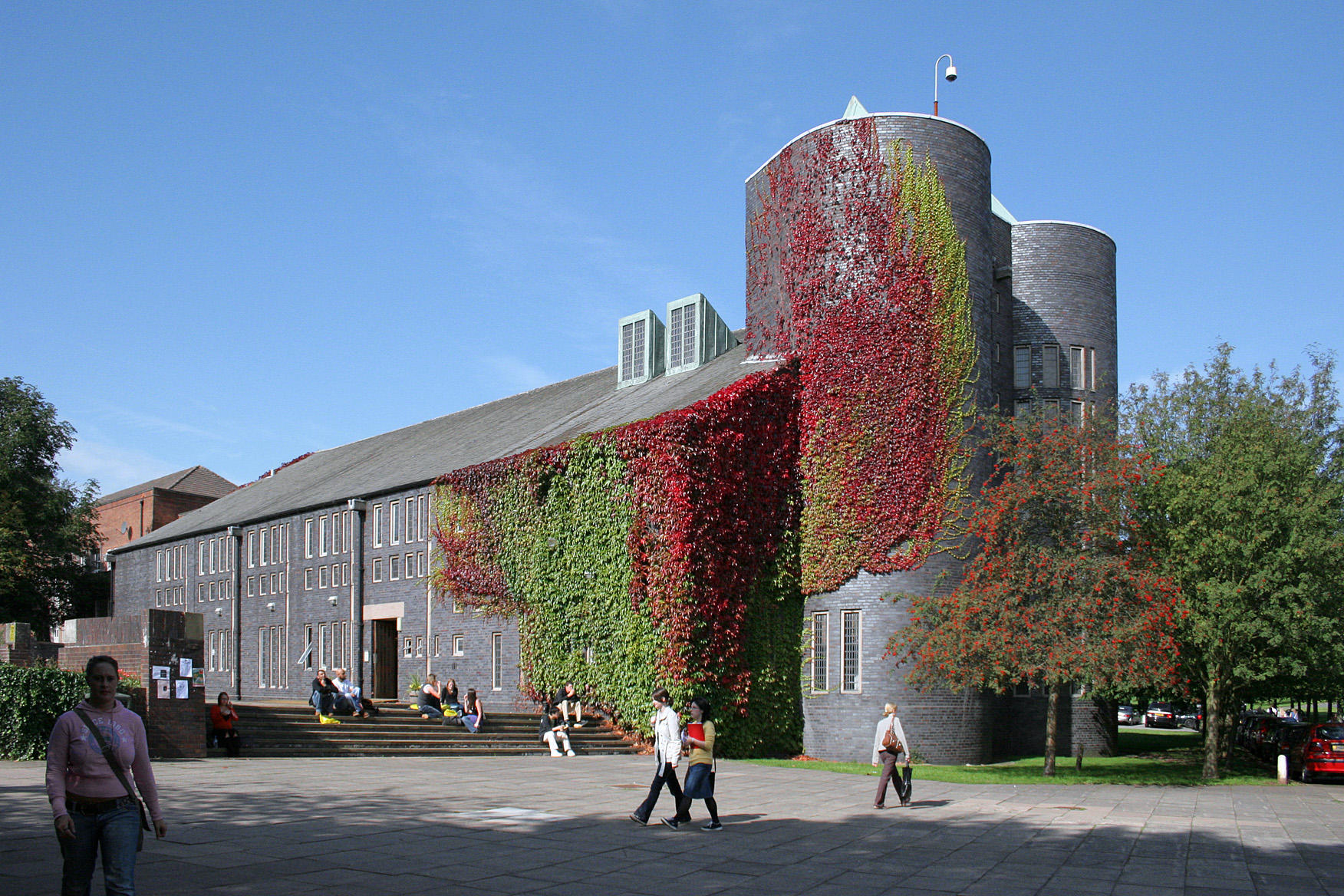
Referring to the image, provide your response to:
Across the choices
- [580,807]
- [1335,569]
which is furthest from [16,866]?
[1335,569]

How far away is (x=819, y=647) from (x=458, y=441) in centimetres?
1909

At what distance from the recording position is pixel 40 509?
55031 mm

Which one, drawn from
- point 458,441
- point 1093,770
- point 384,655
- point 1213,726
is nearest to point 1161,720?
point 1093,770

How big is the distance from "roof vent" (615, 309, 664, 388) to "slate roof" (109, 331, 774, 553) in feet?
1.93

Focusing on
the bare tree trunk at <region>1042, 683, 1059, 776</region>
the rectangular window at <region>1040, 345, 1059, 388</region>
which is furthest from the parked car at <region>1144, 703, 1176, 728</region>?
the bare tree trunk at <region>1042, 683, 1059, 776</region>

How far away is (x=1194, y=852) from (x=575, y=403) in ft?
99.9

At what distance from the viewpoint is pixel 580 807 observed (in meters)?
16.1

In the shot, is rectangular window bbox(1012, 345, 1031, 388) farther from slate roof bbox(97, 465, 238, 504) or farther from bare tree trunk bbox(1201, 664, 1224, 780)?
slate roof bbox(97, 465, 238, 504)

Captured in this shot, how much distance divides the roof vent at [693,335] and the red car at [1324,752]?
20.3 metres

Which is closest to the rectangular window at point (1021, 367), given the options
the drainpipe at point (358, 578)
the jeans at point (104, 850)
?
the drainpipe at point (358, 578)

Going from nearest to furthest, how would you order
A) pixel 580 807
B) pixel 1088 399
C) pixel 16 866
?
pixel 16 866 < pixel 580 807 < pixel 1088 399

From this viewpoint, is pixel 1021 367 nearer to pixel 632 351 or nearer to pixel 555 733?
pixel 632 351

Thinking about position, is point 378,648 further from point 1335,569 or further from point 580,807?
point 1335,569

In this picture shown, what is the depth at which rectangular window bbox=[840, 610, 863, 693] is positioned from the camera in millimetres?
27812
